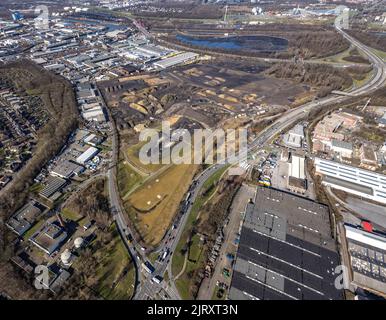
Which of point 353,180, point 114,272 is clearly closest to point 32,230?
point 114,272

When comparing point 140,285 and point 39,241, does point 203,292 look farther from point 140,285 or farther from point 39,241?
point 39,241

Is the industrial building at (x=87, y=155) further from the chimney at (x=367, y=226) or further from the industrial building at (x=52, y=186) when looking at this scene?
the chimney at (x=367, y=226)

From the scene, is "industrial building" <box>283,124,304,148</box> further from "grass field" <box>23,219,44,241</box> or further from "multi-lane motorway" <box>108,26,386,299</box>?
"grass field" <box>23,219,44,241</box>

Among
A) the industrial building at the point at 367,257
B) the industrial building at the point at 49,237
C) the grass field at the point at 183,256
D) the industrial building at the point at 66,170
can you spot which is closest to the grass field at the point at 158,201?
the grass field at the point at 183,256

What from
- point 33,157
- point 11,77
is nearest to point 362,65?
point 33,157
